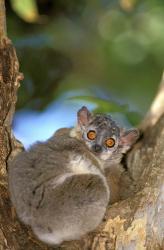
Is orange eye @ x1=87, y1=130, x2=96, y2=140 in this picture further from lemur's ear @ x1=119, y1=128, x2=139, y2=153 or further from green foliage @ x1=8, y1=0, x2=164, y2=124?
green foliage @ x1=8, y1=0, x2=164, y2=124

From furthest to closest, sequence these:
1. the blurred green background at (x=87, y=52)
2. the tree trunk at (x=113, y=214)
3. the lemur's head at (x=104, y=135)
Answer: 1. the blurred green background at (x=87, y=52)
2. the lemur's head at (x=104, y=135)
3. the tree trunk at (x=113, y=214)

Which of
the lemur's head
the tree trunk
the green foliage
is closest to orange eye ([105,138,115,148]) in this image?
the lemur's head

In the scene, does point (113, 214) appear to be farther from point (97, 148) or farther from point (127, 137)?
point (127, 137)

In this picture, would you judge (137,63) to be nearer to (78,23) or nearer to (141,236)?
(78,23)

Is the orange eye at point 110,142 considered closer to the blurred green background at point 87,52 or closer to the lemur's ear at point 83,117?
the lemur's ear at point 83,117

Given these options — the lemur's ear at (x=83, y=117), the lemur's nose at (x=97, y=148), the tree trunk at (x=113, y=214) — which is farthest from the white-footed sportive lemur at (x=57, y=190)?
the lemur's ear at (x=83, y=117)

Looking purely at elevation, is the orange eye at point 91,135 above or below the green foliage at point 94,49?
above
